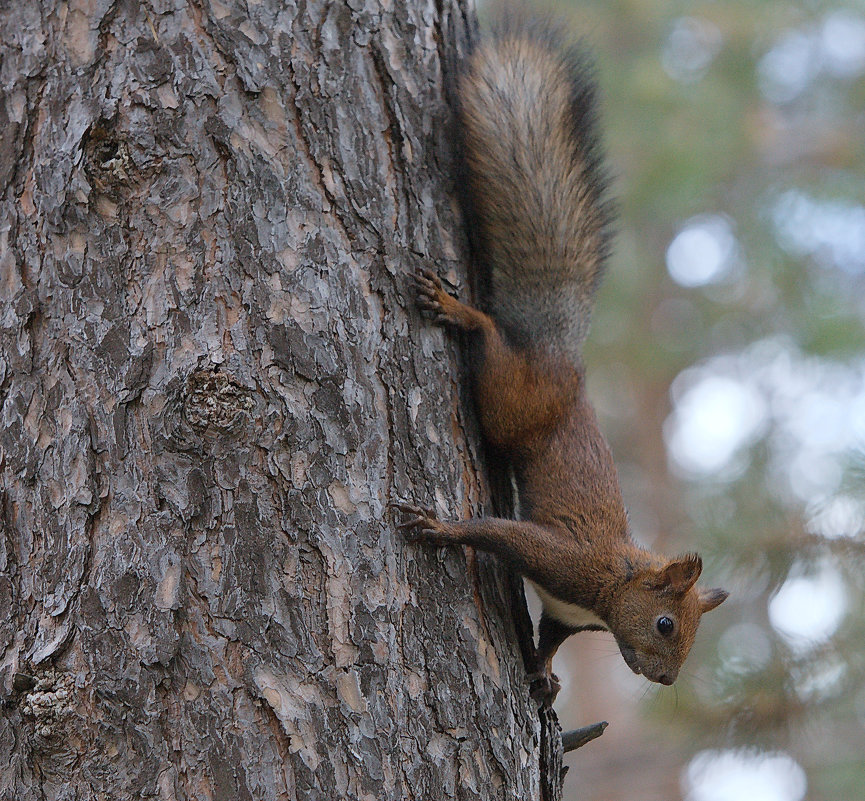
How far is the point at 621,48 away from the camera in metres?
5.43

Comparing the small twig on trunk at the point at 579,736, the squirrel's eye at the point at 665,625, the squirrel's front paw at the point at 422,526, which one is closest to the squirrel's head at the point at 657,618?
the squirrel's eye at the point at 665,625

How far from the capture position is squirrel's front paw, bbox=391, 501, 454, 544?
1.62 m

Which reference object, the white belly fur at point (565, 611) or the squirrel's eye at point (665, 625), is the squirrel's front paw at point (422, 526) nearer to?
the white belly fur at point (565, 611)

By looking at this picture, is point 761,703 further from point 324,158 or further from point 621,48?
point 621,48

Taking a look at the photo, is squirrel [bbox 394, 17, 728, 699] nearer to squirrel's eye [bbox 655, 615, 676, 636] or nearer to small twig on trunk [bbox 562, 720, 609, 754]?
squirrel's eye [bbox 655, 615, 676, 636]

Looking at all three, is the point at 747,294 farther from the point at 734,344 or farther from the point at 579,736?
the point at 579,736

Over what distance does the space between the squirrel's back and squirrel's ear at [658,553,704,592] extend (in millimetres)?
548

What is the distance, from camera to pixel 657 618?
2.29 metres

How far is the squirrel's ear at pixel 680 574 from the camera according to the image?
2.20m

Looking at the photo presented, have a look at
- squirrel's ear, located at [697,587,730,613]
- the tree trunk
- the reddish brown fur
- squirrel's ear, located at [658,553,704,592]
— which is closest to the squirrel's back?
the reddish brown fur

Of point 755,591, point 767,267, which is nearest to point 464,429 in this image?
point 755,591

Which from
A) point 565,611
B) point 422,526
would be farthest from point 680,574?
point 422,526

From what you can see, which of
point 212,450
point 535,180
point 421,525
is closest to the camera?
point 212,450

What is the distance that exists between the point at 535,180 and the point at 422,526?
0.90m
